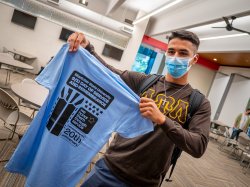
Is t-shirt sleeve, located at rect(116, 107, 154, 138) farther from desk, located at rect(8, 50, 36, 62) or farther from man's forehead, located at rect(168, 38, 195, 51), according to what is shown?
desk, located at rect(8, 50, 36, 62)

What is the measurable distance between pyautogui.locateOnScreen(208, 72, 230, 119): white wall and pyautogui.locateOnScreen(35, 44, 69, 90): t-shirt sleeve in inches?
487

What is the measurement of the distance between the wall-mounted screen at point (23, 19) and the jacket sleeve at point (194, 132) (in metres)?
9.86

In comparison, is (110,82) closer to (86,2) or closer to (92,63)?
(92,63)

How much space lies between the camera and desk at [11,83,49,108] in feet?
9.30

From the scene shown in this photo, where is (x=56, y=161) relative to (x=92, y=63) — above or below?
below

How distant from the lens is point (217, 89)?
13352 millimetres

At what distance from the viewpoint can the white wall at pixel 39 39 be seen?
9.85 metres

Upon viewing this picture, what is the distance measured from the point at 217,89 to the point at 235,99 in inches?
71.8

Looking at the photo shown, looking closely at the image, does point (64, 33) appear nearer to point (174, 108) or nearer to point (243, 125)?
point (243, 125)

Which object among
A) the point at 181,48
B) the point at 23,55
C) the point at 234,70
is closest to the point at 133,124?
the point at 181,48

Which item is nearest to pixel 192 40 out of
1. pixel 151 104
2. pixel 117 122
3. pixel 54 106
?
pixel 151 104

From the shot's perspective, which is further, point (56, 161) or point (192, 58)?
point (192, 58)

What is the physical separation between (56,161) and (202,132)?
849 millimetres

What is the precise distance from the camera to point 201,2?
6.01 m
